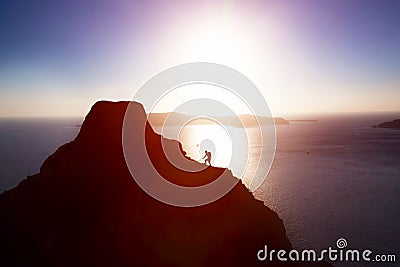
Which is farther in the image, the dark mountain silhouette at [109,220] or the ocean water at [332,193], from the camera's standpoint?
the ocean water at [332,193]

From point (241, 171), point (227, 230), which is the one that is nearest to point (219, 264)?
point (227, 230)

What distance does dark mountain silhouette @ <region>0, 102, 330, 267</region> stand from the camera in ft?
66.6

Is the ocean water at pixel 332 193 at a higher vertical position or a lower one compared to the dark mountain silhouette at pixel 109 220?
lower

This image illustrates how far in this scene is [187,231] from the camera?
2144 cm

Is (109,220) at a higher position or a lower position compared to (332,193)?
→ higher

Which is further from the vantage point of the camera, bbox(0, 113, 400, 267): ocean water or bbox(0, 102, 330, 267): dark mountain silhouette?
bbox(0, 113, 400, 267): ocean water

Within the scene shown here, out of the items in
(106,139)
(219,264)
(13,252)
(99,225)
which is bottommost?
(219,264)

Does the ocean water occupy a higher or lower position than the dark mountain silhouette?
lower

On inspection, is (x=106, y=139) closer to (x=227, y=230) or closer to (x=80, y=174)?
(x=80, y=174)

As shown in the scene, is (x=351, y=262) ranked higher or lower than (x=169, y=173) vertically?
lower

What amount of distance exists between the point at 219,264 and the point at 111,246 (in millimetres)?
8184

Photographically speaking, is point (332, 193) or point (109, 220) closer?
point (109, 220)

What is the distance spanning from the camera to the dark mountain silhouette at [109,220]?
66.6 ft

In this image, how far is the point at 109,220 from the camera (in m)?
21.1
